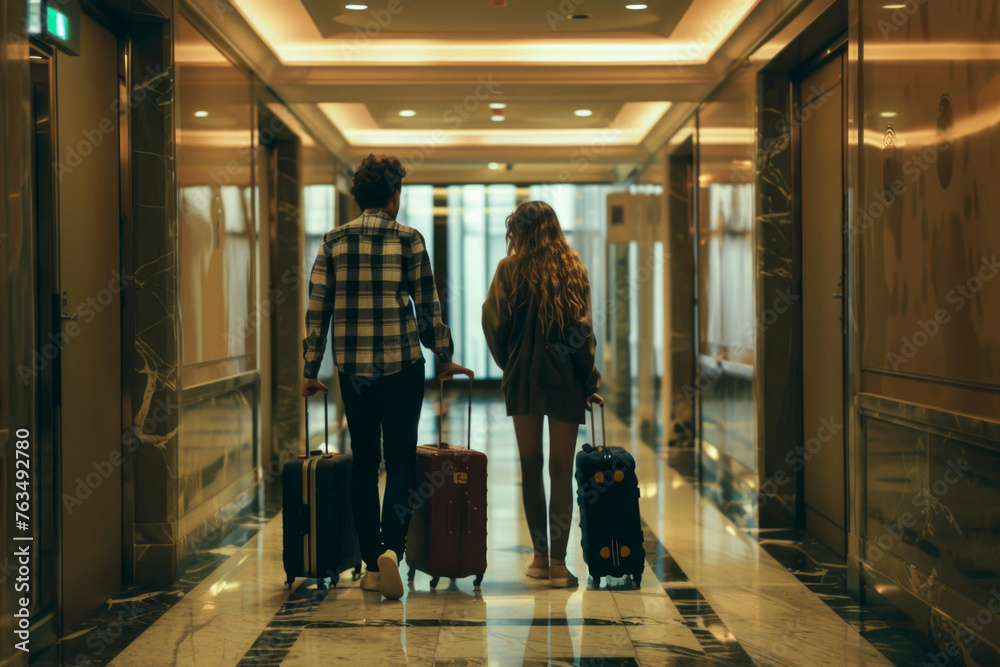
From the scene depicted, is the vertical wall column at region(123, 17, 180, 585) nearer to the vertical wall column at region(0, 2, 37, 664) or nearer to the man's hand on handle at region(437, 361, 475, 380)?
the man's hand on handle at region(437, 361, 475, 380)

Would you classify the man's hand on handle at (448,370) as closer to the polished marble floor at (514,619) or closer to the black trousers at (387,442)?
the black trousers at (387,442)

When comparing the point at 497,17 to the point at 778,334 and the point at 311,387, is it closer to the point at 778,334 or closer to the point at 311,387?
the point at 778,334

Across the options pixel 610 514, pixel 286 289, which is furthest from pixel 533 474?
pixel 286 289

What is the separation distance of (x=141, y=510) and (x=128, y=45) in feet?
6.64

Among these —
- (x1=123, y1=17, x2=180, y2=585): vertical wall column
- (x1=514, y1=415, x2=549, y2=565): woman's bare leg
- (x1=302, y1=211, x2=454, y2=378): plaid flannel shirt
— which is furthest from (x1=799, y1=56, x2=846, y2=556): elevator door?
(x1=123, y1=17, x2=180, y2=585): vertical wall column

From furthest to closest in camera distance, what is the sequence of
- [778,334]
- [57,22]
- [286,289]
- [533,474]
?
[286,289]
[778,334]
[533,474]
[57,22]

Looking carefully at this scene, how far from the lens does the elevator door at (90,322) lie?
3.41 metres

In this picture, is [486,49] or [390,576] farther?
[486,49]

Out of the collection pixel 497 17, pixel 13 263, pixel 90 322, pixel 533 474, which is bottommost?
pixel 533 474

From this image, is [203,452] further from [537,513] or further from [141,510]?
[537,513]

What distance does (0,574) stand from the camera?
2268mm

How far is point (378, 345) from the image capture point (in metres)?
3.59

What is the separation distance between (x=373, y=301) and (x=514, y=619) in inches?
52.3

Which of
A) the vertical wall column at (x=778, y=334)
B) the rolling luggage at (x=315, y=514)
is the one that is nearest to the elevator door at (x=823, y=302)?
the vertical wall column at (x=778, y=334)
